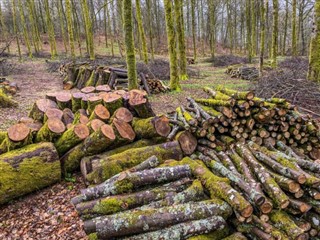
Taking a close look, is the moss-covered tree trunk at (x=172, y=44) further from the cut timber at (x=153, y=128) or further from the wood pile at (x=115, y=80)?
the cut timber at (x=153, y=128)

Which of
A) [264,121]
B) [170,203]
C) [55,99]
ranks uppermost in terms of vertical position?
[55,99]

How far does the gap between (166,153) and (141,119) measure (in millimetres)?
1155

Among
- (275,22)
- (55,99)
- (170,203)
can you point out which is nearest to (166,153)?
(170,203)

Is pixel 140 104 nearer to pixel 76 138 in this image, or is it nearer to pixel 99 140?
pixel 99 140

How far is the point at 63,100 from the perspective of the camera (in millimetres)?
7062

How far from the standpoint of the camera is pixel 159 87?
13070 millimetres

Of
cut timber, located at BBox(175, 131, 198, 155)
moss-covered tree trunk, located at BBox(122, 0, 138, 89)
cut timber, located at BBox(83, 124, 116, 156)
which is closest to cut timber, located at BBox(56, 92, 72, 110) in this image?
cut timber, located at BBox(83, 124, 116, 156)

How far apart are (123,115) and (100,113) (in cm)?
57

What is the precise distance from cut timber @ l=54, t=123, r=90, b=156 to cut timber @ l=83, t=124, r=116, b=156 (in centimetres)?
20

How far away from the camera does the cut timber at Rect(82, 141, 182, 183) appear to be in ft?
15.7

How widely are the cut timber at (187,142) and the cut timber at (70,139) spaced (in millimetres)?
1967

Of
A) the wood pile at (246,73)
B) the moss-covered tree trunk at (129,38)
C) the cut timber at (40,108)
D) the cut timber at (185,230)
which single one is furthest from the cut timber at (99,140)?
the wood pile at (246,73)

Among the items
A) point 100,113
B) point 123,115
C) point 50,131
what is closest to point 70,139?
point 50,131

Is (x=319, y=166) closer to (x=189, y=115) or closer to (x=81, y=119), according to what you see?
(x=189, y=115)
